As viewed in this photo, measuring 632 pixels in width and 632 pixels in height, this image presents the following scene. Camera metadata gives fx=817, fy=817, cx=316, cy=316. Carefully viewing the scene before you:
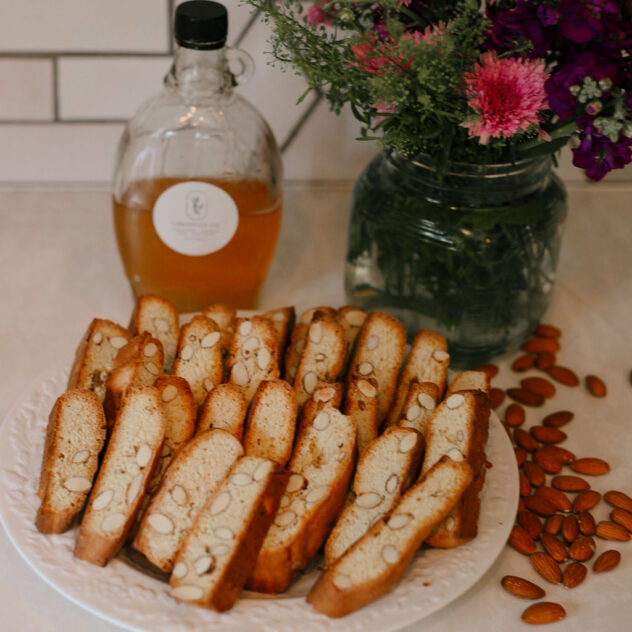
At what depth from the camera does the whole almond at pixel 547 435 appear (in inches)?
42.9

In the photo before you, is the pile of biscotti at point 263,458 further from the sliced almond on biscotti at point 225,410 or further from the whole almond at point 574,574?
the whole almond at point 574,574

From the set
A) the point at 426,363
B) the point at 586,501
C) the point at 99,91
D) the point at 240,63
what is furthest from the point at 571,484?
the point at 99,91

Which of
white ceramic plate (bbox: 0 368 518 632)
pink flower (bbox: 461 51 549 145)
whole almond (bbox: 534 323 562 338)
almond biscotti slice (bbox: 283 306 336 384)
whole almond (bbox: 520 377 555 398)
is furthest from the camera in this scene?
whole almond (bbox: 534 323 562 338)

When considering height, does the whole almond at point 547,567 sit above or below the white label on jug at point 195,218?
below

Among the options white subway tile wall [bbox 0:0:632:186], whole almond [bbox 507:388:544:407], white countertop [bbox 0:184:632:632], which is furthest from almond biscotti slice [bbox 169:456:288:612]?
white subway tile wall [bbox 0:0:632:186]

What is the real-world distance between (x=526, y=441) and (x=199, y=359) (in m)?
0.44

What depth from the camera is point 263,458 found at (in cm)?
84

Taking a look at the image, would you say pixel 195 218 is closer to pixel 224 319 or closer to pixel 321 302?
pixel 224 319

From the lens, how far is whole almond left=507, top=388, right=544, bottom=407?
115cm

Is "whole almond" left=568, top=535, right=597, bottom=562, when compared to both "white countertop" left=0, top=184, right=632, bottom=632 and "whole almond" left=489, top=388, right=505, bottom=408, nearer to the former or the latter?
"white countertop" left=0, top=184, right=632, bottom=632

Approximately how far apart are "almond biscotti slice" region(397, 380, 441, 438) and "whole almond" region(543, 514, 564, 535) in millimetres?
183

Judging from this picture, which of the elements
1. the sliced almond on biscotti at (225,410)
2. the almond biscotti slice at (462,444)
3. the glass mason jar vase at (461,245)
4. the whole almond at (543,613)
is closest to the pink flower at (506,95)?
the glass mason jar vase at (461,245)

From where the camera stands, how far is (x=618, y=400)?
1.18 meters

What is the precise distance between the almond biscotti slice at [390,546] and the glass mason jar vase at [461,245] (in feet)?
1.05
